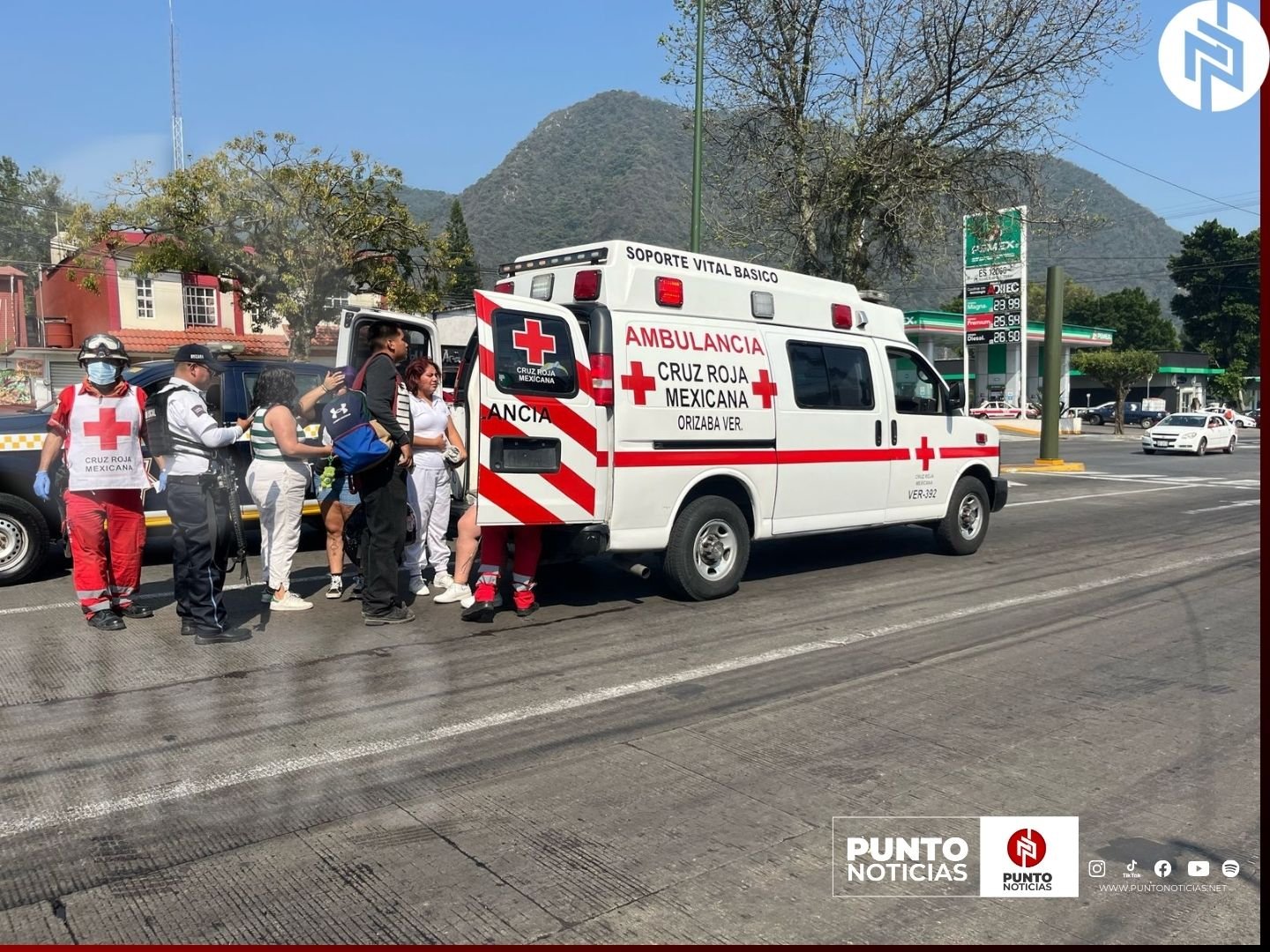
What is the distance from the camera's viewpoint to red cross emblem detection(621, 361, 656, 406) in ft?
23.0

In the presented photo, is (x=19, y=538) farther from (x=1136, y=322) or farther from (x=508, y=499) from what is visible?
(x=1136, y=322)

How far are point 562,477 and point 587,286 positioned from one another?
4.61 ft

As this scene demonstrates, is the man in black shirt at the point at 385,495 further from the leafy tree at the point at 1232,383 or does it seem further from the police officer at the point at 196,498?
the leafy tree at the point at 1232,383

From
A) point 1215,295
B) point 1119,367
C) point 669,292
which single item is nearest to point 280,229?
point 669,292

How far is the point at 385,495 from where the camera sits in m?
6.79

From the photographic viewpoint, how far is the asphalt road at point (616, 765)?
10.2 ft

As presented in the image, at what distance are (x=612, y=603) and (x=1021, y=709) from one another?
332cm

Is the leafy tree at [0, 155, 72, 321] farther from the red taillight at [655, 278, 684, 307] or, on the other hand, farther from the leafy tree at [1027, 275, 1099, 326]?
the leafy tree at [1027, 275, 1099, 326]

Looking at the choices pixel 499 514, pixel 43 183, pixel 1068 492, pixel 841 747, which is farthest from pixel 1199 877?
pixel 43 183

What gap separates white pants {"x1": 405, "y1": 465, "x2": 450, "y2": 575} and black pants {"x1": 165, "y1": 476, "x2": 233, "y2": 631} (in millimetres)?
1598

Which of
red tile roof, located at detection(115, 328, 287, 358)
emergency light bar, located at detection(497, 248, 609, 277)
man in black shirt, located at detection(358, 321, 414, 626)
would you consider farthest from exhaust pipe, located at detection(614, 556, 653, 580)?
red tile roof, located at detection(115, 328, 287, 358)

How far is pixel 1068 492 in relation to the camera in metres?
17.2

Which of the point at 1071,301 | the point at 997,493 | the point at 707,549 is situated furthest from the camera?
the point at 1071,301

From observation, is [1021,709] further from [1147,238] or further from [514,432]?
[1147,238]
